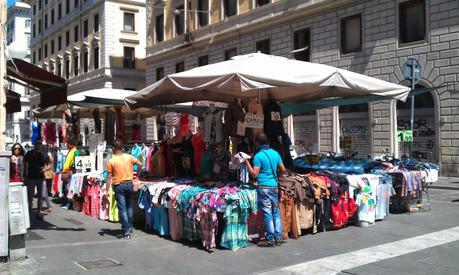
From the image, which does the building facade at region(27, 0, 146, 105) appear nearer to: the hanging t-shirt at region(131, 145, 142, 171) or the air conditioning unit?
the air conditioning unit

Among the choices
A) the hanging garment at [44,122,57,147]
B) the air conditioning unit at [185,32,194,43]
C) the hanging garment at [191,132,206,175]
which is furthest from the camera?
the air conditioning unit at [185,32,194,43]

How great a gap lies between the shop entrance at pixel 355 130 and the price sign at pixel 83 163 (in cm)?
1450

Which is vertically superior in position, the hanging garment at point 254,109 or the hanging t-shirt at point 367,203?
the hanging garment at point 254,109

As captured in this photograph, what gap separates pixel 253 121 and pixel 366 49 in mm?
16909

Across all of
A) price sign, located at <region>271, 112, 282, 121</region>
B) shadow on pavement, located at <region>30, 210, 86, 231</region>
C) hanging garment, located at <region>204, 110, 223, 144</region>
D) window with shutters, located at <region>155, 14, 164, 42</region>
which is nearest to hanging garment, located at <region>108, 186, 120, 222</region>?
shadow on pavement, located at <region>30, 210, 86, 231</region>

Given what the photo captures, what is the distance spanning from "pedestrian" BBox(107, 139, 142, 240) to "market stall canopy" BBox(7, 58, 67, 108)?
1.72 m

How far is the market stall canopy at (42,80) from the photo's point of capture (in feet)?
29.7

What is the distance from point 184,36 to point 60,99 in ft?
95.2

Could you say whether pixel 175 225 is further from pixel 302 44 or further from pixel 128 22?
pixel 128 22

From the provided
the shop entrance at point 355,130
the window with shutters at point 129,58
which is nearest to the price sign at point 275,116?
the shop entrance at point 355,130

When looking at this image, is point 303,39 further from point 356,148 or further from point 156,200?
point 156,200

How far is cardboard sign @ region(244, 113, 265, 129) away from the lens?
9500 mm

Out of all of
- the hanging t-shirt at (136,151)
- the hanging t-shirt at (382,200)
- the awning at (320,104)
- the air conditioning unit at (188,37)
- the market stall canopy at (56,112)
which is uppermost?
the air conditioning unit at (188,37)

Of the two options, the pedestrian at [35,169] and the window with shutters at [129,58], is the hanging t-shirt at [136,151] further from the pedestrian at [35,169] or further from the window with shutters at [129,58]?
the window with shutters at [129,58]
